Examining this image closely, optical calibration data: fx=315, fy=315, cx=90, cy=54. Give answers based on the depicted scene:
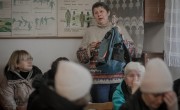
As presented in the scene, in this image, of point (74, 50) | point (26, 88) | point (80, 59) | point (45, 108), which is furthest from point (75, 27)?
point (45, 108)

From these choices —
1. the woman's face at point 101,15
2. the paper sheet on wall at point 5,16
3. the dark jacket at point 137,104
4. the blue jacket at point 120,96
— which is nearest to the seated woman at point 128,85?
the blue jacket at point 120,96

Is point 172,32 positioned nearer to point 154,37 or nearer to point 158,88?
point 154,37

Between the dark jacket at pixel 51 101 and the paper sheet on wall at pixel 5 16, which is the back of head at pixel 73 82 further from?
the paper sheet on wall at pixel 5 16

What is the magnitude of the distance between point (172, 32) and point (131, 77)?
3.83 feet

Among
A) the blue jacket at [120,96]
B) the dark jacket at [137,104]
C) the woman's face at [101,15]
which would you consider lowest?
the blue jacket at [120,96]

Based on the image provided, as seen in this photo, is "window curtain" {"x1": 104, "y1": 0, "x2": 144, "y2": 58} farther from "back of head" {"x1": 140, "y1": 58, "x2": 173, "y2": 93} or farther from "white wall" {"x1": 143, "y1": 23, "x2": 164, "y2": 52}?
"back of head" {"x1": 140, "y1": 58, "x2": 173, "y2": 93}

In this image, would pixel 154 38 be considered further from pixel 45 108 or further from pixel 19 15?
pixel 45 108

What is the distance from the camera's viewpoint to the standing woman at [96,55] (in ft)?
10.8

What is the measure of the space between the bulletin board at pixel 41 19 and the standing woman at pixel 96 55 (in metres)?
0.52

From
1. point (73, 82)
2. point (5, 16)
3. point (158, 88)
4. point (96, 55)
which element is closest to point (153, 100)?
point (158, 88)

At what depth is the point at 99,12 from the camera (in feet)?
10.9

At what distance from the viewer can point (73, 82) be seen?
4.40 ft

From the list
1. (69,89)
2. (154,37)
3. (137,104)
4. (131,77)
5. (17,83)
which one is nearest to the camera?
(69,89)

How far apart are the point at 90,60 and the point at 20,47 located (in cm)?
111
